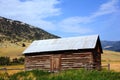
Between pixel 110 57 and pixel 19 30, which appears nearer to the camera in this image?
pixel 110 57

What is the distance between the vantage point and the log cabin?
34.5 m

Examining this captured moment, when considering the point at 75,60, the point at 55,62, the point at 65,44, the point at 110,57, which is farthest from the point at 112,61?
the point at 75,60

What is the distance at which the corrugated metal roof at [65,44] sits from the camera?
34844 mm

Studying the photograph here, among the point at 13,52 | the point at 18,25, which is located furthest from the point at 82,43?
the point at 18,25

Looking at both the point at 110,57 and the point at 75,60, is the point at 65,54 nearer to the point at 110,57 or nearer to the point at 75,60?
the point at 75,60

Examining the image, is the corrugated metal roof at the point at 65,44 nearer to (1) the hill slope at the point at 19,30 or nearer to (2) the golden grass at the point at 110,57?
(2) the golden grass at the point at 110,57

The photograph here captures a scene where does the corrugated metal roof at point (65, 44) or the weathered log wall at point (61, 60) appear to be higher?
the corrugated metal roof at point (65, 44)

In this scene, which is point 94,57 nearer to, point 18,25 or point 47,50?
point 47,50

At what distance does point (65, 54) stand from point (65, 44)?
1.56 meters

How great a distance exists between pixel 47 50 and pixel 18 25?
120m

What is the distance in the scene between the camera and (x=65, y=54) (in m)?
35.7

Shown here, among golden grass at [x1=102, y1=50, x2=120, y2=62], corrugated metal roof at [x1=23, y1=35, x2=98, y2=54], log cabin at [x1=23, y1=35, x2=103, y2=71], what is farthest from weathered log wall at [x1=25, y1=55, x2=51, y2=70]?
golden grass at [x1=102, y1=50, x2=120, y2=62]

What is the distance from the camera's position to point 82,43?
116 ft

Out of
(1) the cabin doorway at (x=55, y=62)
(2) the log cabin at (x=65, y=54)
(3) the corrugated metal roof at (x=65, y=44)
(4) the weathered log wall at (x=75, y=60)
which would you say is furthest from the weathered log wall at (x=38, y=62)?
(4) the weathered log wall at (x=75, y=60)
